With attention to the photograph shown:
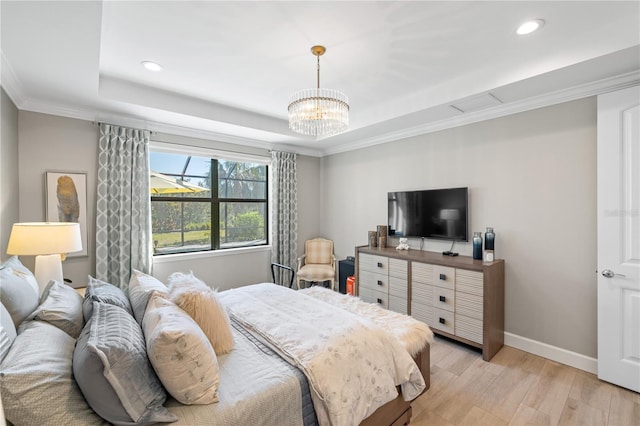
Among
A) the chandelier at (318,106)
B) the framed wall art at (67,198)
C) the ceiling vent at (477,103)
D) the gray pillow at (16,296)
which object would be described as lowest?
the gray pillow at (16,296)

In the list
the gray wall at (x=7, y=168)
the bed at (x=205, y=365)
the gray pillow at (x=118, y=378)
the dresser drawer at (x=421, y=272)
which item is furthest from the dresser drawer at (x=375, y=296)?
the gray wall at (x=7, y=168)

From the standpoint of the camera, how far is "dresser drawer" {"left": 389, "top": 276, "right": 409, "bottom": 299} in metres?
3.43

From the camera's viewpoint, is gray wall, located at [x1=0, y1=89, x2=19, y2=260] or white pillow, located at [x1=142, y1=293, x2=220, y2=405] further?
gray wall, located at [x1=0, y1=89, x2=19, y2=260]

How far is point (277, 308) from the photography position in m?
2.21

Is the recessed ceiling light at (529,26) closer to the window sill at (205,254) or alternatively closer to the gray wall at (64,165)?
the gray wall at (64,165)

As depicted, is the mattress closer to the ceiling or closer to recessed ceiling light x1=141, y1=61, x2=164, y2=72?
the ceiling

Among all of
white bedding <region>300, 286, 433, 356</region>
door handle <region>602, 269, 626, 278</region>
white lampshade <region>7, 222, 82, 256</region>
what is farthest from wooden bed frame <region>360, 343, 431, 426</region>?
white lampshade <region>7, 222, 82, 256</region>

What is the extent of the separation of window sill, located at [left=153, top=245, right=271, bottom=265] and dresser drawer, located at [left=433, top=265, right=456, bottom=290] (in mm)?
2547

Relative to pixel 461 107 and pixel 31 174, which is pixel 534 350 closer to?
pixel 461 107

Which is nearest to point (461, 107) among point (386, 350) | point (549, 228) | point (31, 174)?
point (549, 228)

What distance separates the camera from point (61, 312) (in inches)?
56.7

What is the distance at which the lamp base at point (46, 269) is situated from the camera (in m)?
2.25

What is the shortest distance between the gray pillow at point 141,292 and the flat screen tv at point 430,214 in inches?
115

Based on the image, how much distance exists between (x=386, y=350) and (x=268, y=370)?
712 millimetres
